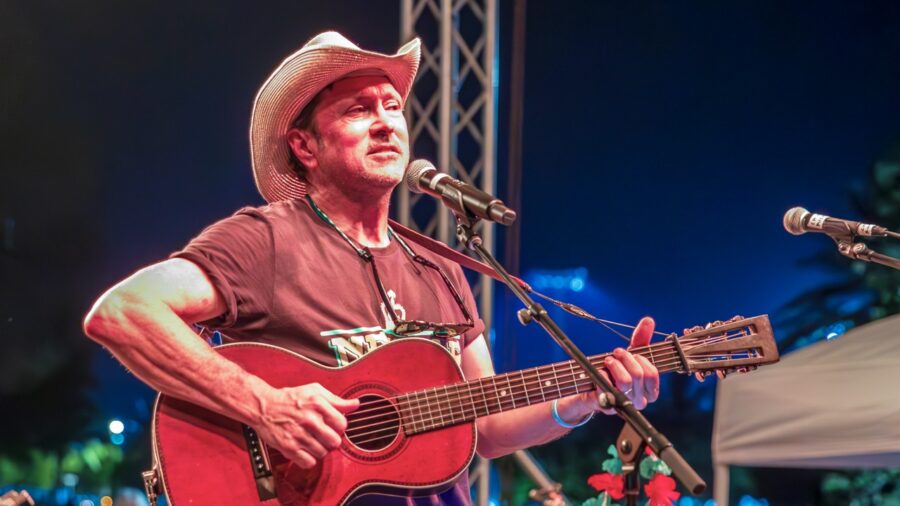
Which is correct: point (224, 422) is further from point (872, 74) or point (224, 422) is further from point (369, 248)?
point (872, 74)

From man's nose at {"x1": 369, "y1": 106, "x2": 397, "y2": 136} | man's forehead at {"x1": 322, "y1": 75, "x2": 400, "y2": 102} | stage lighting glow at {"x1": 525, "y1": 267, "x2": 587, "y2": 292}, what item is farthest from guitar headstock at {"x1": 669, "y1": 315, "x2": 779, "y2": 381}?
stage lighting glow at {"x1": 525, "y1": 267, "x2": 587, "y2": 292}

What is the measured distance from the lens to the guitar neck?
2.82 m

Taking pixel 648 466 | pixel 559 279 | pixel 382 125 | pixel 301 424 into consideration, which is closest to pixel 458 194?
pixel 382 125

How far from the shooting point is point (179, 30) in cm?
1462

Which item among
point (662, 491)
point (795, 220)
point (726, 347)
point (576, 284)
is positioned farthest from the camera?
point (576, 284)

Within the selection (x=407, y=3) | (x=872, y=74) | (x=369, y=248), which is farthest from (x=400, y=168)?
→ (x=872, y=74)

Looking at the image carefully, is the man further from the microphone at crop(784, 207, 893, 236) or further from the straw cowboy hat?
the microphone at crop(784, 207, 893, 236)

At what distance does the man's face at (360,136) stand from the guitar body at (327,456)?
69cm

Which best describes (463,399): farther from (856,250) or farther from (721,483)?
(721,483)

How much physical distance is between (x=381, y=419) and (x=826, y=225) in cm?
200

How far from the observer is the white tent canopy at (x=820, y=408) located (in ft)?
18.1

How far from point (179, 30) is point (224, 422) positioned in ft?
43.0

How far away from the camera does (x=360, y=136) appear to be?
3.31 meters

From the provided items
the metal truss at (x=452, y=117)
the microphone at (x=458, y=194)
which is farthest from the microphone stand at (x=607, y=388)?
the metal truss at (x=452, y=117)
